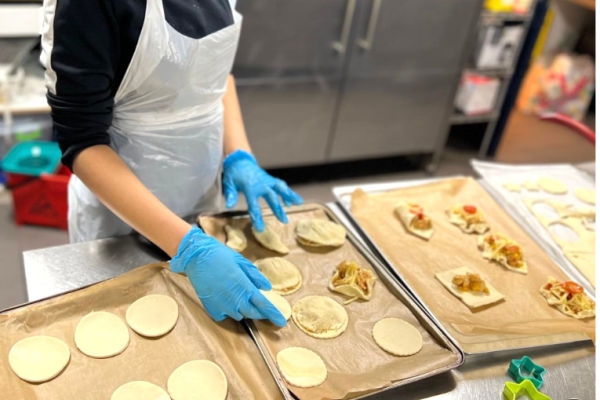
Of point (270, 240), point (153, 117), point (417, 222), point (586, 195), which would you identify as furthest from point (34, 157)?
point (586, 195)

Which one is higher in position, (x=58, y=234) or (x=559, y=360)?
(x=559, y=360)

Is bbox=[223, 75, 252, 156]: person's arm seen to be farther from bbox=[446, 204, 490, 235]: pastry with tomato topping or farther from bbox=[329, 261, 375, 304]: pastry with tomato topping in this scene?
bbox=[446, 204, 490, 235]: pastry with tomato topping

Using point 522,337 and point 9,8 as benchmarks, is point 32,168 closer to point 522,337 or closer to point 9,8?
point 9,8

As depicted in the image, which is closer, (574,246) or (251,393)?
(251,393)

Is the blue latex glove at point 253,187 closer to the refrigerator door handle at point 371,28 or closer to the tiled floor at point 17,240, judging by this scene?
the tiled floor at point 17,240

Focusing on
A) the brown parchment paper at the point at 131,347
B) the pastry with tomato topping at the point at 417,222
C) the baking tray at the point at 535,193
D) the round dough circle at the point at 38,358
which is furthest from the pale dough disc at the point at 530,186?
the round dough circle at the point at 38,358

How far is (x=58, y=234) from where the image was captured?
2.63 metres

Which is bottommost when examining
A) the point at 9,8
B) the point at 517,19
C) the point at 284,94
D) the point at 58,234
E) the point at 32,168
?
the point at 58,234

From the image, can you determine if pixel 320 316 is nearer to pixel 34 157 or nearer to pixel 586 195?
pixel 586 195

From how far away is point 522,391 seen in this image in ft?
3.46

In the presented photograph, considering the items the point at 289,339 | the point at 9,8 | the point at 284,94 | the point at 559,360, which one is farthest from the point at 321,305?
the point at 9,8

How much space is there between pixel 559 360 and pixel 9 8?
8.82 feet

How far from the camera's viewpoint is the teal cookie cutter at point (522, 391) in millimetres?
1030

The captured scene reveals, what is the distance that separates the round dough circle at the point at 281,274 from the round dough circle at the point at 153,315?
244 mm
